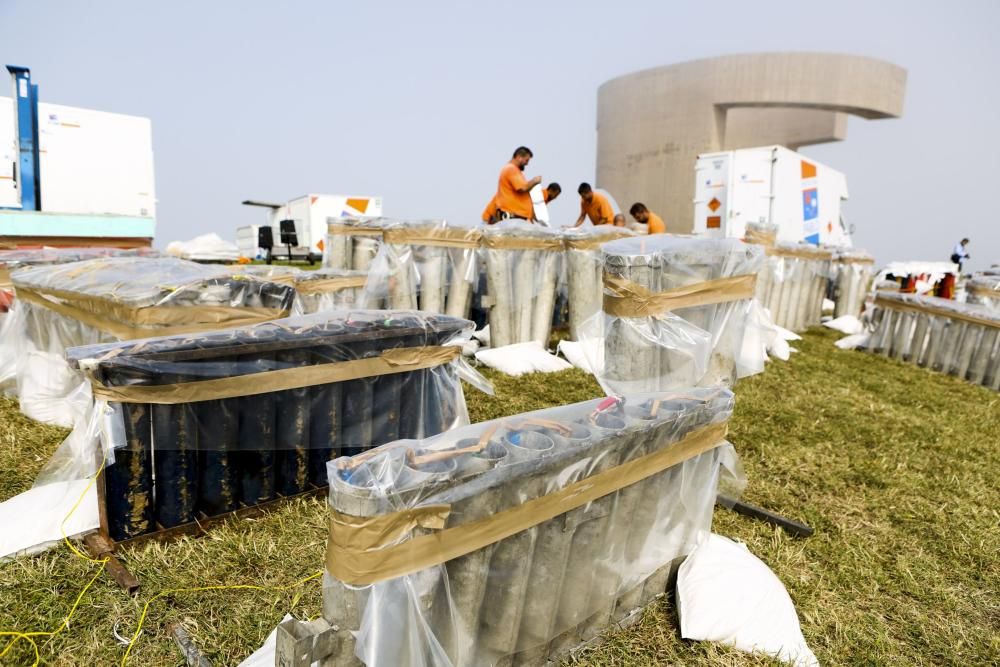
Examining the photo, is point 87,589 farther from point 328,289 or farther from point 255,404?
point 328,289

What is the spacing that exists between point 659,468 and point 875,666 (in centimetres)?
113

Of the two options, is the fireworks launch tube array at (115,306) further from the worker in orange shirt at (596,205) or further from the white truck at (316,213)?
the white truck at (316,213)

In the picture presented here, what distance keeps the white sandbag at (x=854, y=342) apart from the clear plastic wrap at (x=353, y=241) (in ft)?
22.1

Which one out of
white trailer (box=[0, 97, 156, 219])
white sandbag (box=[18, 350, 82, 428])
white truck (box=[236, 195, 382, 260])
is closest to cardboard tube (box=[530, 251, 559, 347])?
white sandbag (box=[18, 350, 82, 428])

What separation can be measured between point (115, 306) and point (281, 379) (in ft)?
5.29

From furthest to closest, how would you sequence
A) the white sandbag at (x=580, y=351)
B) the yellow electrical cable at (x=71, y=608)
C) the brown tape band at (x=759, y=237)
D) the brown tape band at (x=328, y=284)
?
1. the brown tape band at (x=759, y=237)
2. the brown tape band at (x=328, y=284)
3. the white sandbag at (x=580, y=351)
4. the yellow electrical cable at (x=71, y=608)

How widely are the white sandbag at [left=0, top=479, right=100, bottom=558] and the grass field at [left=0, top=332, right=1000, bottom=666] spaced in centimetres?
9

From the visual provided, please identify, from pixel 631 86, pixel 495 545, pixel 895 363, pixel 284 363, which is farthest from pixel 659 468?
pixel 631 86

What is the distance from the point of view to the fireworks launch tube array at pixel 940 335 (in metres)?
7.19

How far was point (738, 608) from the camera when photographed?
8.00 ft

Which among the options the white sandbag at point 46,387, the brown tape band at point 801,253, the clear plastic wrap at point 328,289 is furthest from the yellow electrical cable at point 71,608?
the brown tape band at point 801,253

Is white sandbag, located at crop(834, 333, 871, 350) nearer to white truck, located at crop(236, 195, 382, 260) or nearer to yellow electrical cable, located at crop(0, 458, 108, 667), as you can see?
yellow electrical cable, located at crop(0, 458, 108, 667)

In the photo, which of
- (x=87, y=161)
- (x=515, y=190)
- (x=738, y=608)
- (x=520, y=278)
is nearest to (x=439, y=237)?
(x=520, y=278)

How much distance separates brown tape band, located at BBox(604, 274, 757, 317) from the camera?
406cm
